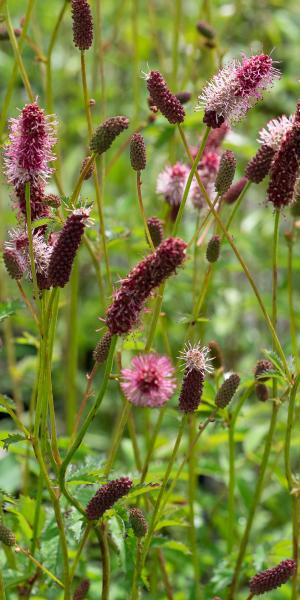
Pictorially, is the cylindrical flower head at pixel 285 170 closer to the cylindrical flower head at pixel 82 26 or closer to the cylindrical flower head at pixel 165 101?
the cylindrical flower head at pixel 165 101

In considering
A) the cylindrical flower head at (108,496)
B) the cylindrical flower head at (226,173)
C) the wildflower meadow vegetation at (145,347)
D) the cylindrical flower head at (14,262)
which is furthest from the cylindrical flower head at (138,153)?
the cylindrical flower head at (108,496)

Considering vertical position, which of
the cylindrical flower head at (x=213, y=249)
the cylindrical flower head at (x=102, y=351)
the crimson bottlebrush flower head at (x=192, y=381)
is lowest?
the crimson bottlebrush flower head at (x=192, y=381)

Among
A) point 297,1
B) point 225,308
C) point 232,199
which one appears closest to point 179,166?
point 232,199

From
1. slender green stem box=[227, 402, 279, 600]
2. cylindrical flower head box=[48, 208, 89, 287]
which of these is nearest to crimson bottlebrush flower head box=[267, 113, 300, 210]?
cylindrical flower head box=[48, 208, 89, 287]

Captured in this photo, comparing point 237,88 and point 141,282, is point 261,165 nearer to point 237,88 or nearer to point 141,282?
point 237,88

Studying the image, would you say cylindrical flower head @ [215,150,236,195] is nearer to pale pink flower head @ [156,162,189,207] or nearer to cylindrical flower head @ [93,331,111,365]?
cylindrical flower head @ [93,331,111,365]

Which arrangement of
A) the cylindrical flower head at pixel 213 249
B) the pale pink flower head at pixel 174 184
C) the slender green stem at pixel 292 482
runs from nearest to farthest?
the slender green stem at pixel 292 482 < the cylindrical flower head at pixel 213 249 < the pale pink flower head at pixel 174 184

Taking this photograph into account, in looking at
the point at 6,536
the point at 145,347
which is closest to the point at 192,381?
the point at 145,347

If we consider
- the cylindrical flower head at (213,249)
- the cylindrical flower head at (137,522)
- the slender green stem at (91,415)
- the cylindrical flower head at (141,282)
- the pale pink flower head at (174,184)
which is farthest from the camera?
the pale pink flower head at (174,184)
